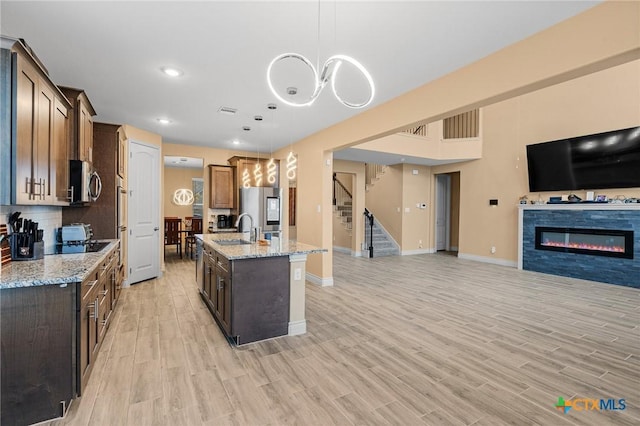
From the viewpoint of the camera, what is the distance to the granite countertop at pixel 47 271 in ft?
6.09

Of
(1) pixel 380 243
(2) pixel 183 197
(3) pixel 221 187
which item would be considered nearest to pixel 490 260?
(1) pixel 380 243

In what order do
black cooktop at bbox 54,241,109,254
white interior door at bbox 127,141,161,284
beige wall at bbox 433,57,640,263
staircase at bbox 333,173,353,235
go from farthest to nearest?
1. staircase at bbox 333,173,353,235
2. beige wall at bbox 433,57,640,263
3. white interior door at bbox 127,141,161,284
4. black cooktop at bbox 54,241,109,254

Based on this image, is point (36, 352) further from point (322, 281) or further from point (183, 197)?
point (183, 197)

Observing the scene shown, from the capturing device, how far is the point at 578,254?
591 centimetres

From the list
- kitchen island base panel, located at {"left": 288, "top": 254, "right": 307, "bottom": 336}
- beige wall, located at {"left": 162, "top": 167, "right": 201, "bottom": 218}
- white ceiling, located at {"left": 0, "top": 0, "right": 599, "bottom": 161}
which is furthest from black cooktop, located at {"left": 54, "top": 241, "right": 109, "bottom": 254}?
beige wall, located at {"left": 162, "top": 167, "right": 201, "bottom": 218}

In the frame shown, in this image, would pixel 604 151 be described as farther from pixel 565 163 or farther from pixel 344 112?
pixel 344 112

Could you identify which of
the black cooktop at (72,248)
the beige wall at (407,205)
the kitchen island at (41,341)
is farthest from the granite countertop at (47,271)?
the beige wall at (407,205)

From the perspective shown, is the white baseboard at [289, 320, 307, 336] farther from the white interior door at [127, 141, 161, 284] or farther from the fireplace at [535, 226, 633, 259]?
the fireplace at [535, 226, 633, 259]

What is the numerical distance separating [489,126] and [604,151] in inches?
99.3

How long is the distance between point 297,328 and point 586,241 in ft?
20.0

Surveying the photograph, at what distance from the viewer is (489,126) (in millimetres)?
7625

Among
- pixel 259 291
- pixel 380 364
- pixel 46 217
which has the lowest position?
pixel 380 364

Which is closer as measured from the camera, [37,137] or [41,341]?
[41,341]

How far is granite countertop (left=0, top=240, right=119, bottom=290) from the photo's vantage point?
73.0 inches
